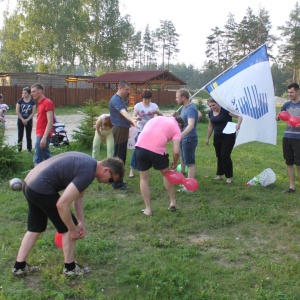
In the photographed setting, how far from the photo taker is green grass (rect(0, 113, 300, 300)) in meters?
3.31

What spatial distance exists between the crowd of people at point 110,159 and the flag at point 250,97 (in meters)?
0.23

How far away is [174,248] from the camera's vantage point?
13.7 feet

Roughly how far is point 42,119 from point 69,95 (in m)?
25.5

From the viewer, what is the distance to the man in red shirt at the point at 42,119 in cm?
653

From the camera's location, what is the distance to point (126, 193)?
6.41 metres

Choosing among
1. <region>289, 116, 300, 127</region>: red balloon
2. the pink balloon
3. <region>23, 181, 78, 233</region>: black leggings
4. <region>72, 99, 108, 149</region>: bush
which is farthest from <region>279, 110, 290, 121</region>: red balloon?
<region>72, 99, 108, 149</region>: bush

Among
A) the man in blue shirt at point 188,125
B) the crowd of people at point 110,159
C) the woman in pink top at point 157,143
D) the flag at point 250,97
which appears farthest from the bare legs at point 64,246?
the flag at point 250,97

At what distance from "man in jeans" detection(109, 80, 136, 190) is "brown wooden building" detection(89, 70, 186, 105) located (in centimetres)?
2839

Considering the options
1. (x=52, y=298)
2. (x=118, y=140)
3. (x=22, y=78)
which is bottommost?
(x=52, y=298)

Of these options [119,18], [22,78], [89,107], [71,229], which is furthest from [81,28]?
[71,229]

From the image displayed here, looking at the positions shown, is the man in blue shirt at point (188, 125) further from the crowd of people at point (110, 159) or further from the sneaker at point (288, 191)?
the sneaker at point (288, 191)

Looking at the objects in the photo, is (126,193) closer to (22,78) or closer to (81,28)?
(22,78)

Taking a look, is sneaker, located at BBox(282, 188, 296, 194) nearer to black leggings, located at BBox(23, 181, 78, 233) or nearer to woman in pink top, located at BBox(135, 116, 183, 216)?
woman in pink top, located at BBox(135, 116, 183, 216)

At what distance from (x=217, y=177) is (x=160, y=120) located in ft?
8.67
